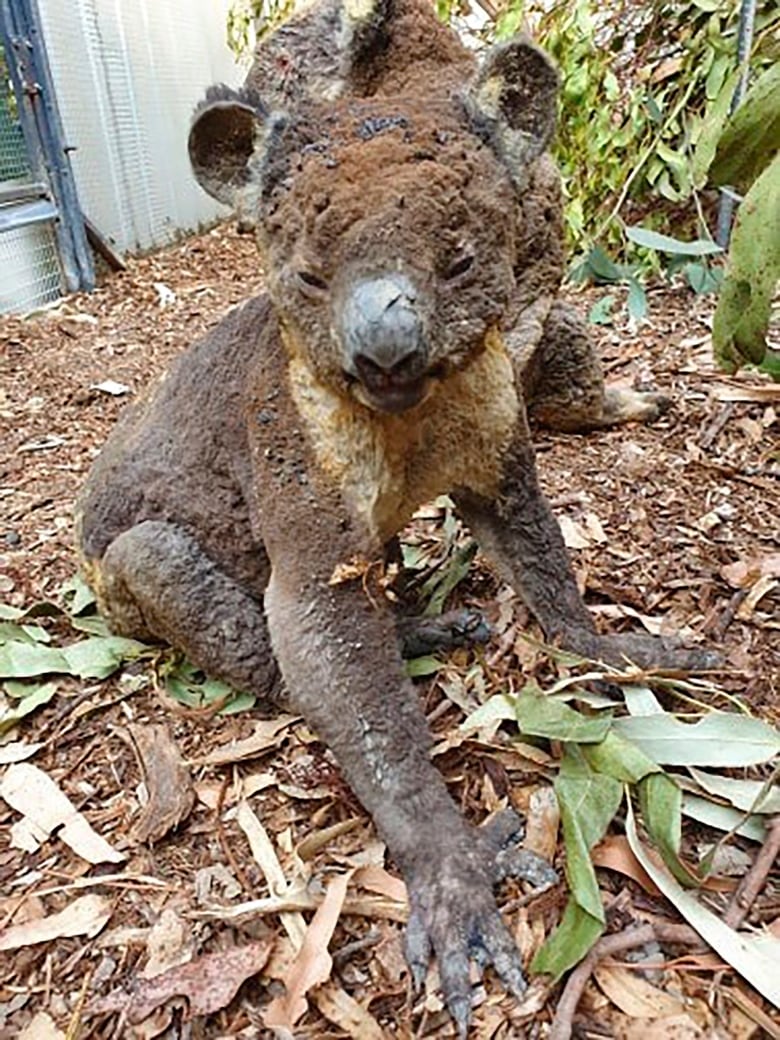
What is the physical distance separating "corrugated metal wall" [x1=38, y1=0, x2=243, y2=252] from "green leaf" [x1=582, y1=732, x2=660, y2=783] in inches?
162

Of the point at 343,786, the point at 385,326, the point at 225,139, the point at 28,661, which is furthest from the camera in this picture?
the point at 28,661

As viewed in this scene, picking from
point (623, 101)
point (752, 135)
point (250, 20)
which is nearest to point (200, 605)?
point (752, 135)

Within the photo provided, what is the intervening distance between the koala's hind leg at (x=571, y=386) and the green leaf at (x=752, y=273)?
1364mm

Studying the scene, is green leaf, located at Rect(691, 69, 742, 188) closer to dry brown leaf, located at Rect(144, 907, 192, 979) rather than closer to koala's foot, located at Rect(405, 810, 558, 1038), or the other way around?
koala's foot, located at Rect(405, 810, 558, 1038)

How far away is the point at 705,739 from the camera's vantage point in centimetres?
150

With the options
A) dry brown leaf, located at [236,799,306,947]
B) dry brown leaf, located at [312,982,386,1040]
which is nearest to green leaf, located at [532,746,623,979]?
dry brown leaf, located at [312,982,386,1040]

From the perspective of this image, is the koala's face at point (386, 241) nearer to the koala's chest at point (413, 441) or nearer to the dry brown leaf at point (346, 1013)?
the koala's chest at point (413, 441)

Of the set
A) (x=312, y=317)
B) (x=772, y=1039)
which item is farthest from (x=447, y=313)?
(x=772, y=1039)

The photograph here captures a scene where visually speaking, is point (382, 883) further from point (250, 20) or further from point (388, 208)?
point (250, 20)

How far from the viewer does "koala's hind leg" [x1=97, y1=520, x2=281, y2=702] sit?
1.77m

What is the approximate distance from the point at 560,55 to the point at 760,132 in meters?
2.99

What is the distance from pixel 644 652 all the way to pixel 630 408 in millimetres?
1164

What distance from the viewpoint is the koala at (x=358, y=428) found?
122 cm

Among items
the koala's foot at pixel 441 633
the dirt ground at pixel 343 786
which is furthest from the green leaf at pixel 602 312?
the koala's foot at pixel 441 633
